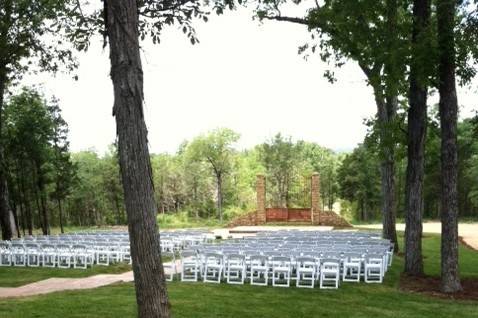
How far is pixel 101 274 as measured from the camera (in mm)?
15500

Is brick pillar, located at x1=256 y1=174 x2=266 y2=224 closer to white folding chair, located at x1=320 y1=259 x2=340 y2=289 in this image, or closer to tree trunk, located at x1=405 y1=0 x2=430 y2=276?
tree trunk, located at x1=405 y1=0 x2=430 y2=276

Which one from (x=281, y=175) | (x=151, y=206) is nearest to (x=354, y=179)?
(x=281, y=175)

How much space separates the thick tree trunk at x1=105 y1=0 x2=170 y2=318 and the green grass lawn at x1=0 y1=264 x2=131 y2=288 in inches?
420

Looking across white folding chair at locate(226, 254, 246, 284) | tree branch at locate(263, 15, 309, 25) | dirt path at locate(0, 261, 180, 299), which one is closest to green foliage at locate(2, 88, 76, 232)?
tree branch at locate(263, 15, 309, 25)

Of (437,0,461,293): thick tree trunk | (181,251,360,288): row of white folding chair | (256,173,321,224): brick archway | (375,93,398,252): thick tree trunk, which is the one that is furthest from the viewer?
(256,173,321,224): brick archway

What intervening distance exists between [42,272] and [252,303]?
833 centimetres

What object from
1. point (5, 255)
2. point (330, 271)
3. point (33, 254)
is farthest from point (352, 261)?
point (5, 255)

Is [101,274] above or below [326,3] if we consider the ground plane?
below

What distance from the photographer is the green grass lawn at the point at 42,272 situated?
14.8m

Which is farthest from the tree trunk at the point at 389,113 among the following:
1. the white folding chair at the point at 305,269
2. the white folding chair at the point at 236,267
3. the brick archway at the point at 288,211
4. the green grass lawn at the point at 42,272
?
the brick archway at the point at 288,211

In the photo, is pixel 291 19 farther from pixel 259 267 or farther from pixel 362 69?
pixel 259 267

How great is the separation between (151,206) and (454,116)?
933 centimetres

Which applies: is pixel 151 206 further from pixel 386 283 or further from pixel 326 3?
pixel 326 3

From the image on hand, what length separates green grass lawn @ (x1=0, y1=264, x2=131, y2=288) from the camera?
48.7 ft
